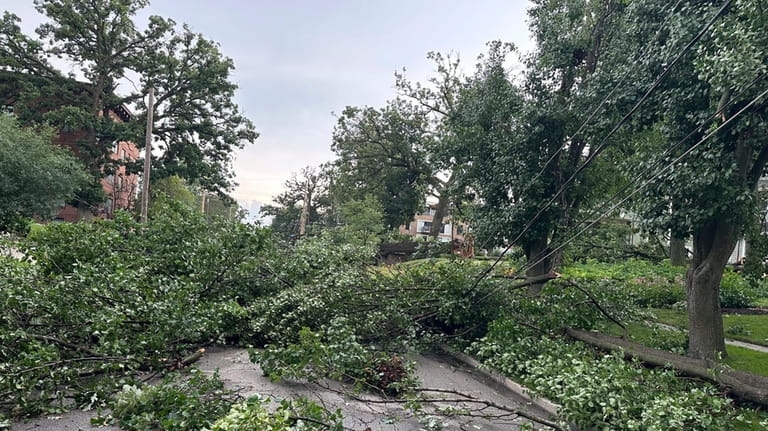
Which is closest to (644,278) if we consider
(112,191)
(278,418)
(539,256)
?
(539,256)

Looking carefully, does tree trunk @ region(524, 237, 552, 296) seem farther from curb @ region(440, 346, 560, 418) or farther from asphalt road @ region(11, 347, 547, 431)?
asphalt road @ region(11, 347, 547, 431)

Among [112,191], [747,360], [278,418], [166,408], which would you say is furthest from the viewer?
[112,191]

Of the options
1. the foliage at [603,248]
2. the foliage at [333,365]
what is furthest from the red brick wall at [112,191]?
the foliage at [333,365]

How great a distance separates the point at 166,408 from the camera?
123 inches

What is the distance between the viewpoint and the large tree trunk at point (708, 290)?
210 inches

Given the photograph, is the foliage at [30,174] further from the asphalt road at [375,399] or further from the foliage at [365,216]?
the asphalt road at [375,399]

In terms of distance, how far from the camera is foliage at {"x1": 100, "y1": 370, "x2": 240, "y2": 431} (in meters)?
2.96

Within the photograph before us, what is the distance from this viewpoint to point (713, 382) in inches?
168

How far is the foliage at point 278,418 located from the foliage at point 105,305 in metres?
1.66

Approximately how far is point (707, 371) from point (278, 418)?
415cm

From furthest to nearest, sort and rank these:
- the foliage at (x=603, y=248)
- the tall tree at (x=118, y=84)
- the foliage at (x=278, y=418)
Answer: the tall tree at (x=118, y=84)
the foliage at (x=603, y=248)
the foliage at (x=278, y=418)

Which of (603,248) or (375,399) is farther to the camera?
(603,248)

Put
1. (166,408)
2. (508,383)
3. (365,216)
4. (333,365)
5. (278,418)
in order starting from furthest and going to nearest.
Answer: (365,216), (508,383), (333,365), (166,408), (278,418)

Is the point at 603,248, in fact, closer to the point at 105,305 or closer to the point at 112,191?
the point at 105,305
